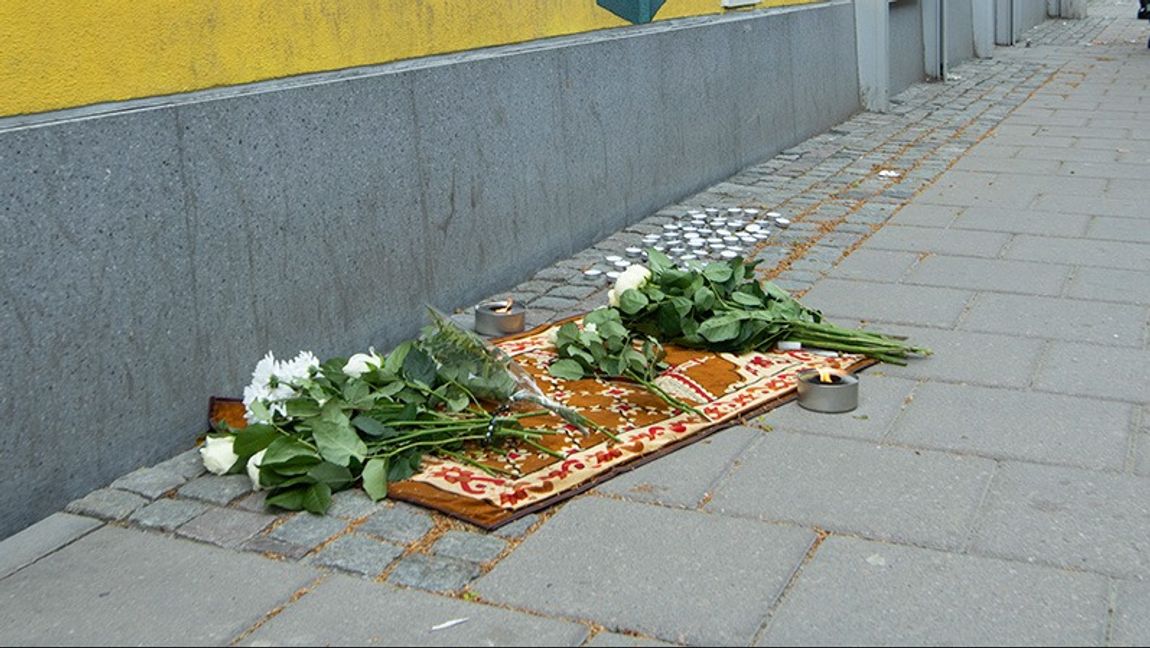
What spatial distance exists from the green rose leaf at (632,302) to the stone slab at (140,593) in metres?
2.05

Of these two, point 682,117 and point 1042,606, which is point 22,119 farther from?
point 682,117

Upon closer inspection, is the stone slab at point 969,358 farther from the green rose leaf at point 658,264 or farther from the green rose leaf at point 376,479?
the green rose leaf at point 376,479

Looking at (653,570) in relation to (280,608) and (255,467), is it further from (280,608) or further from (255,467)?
(255,467)

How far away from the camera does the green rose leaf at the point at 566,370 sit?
4984 millimetres

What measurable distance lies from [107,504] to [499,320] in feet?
6.30

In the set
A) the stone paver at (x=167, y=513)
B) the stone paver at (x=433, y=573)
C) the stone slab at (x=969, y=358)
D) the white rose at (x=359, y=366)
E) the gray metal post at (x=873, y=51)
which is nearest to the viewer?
the stone paver at (x=433, y=573)

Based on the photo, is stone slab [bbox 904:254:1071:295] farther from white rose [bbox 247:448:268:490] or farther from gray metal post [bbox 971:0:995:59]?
gray metal post [bbox 971:0:995:59]

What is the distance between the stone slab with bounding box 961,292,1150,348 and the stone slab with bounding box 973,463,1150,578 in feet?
4.98

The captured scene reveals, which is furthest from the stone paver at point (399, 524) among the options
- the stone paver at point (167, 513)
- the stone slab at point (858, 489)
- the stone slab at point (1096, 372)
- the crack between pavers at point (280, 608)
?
the stone slab at point (1096, 372)

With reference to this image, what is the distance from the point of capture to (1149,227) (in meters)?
7.65

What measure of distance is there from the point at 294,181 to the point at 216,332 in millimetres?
677

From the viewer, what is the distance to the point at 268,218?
488 centimetres

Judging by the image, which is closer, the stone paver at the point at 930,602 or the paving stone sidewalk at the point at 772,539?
the stone paver at the point at 930,602

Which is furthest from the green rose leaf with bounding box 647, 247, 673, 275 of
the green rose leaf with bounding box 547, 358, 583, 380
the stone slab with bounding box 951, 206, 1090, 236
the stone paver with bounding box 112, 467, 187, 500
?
the stone slab with bounding box 951, 206, 1090, 236
